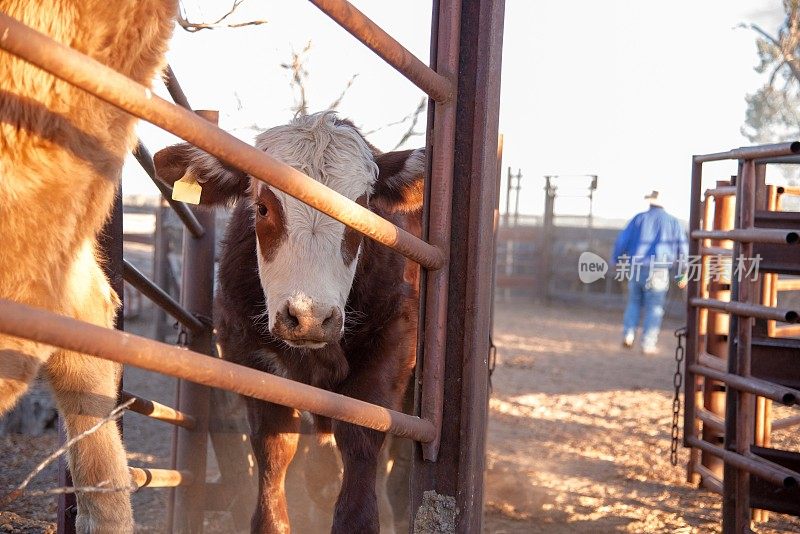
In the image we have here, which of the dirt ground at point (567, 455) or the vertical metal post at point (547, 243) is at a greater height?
the vertical metal post at point (547, 243)

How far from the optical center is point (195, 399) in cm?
378

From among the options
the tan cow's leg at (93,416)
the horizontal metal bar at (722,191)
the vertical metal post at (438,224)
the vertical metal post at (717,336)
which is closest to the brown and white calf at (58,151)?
the tan cow's leg at (93,416)

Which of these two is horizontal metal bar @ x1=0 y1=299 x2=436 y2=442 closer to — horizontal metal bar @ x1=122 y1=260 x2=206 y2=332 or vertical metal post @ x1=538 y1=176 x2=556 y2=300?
horizontal metal bar @ x1=122 y1=260 x2=206 y2=332

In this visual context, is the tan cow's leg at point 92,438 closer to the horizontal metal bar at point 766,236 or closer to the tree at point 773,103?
the horizontal metal bar at point 766,236

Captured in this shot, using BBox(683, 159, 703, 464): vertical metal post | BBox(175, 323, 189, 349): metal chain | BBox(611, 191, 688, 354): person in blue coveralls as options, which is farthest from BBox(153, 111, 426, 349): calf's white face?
BBox(611, 191, 688, 354): person in blue coveralls

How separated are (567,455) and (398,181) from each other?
142 inches

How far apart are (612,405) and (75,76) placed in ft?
23.9

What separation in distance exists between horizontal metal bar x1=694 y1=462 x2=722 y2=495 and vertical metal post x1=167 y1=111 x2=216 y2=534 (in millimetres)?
3159

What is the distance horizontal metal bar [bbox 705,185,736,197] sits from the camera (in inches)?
195

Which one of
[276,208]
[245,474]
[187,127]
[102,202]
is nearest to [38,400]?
[245,474]

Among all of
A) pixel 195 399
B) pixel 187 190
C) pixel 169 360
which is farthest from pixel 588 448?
pixel 169 360

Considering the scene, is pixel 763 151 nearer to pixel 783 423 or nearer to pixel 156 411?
pixel 783 423

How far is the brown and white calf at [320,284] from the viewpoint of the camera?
265 centimetres

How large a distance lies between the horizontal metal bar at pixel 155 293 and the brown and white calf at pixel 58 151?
3.25 feet
